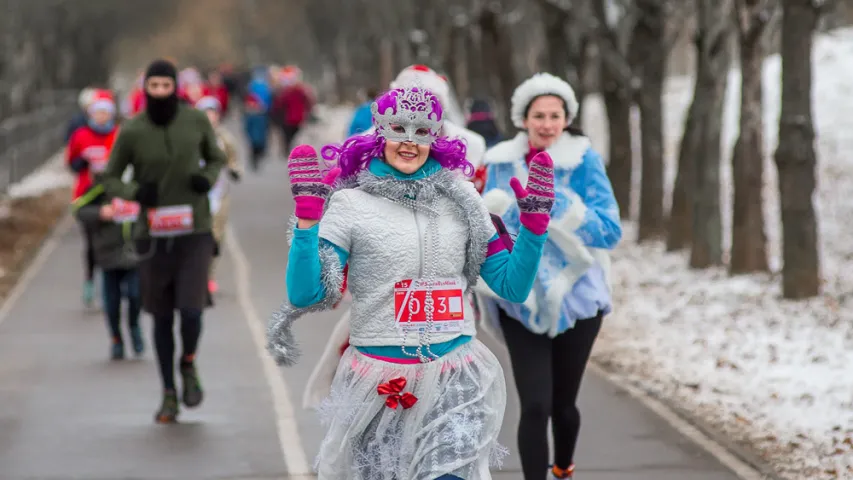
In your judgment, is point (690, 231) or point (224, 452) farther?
point (690, 231)

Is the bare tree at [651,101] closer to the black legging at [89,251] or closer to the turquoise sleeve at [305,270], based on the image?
the black legging at [89,251]

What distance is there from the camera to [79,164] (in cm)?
1403

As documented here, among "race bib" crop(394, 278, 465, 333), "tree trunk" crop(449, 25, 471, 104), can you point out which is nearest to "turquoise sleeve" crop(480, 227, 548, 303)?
"race bib" crop(394, 278, 465, 333)

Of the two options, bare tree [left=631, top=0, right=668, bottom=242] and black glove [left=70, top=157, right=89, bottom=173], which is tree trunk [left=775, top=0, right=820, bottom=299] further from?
bare tree [left=631, top=0, right=668, bottom=242]

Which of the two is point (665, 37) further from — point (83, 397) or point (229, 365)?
point (83, 397)

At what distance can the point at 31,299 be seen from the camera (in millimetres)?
17266

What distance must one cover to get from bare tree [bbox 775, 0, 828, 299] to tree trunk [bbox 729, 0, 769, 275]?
5.83 ft

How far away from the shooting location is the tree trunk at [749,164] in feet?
54.6

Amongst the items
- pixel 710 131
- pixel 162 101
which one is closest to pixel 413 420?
pixel 162 101

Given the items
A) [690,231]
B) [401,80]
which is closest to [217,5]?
[690,231]

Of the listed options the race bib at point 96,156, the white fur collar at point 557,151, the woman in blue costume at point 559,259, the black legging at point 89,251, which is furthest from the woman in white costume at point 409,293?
the race bib at point 96,156

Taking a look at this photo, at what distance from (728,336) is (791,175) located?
2.03m

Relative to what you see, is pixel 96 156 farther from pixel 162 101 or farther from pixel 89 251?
pixel 162 101

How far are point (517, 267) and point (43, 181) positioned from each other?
1190 inches
